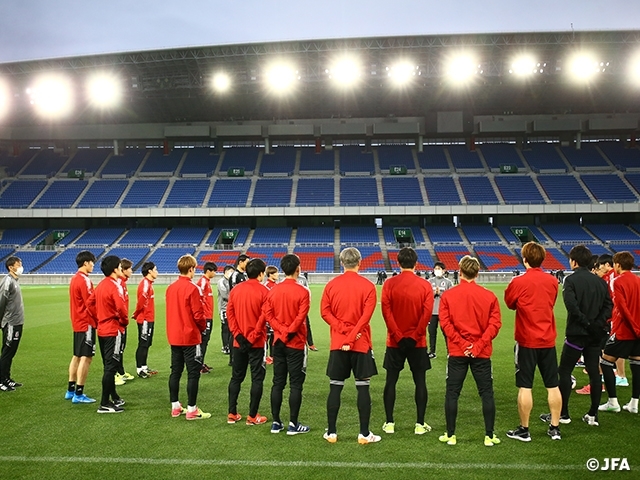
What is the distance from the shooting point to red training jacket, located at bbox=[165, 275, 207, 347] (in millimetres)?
6949

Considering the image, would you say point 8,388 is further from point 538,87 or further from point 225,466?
point 538,87

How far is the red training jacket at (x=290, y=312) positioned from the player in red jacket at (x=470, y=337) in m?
1.73

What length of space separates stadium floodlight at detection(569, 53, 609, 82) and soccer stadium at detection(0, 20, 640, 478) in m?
0.15

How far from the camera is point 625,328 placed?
693cm

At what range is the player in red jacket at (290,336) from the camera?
6.30 metres

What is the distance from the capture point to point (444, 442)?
5980 millimetres

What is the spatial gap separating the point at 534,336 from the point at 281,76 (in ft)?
124

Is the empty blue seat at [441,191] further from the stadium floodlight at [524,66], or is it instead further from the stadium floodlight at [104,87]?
the stadium floodlight at [104,87]

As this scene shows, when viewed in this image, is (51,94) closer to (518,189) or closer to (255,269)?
(518,189)

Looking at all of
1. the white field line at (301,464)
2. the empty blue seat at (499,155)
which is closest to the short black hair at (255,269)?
the white field line at (301,464)

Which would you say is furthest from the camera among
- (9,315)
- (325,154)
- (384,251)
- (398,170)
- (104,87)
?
(325,154)

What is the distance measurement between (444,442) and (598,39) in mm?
40234

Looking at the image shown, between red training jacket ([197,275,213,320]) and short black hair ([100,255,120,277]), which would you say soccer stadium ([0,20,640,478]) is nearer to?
red training jacket ([197,275,213,320])

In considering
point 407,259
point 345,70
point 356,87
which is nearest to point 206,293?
point 407,259
